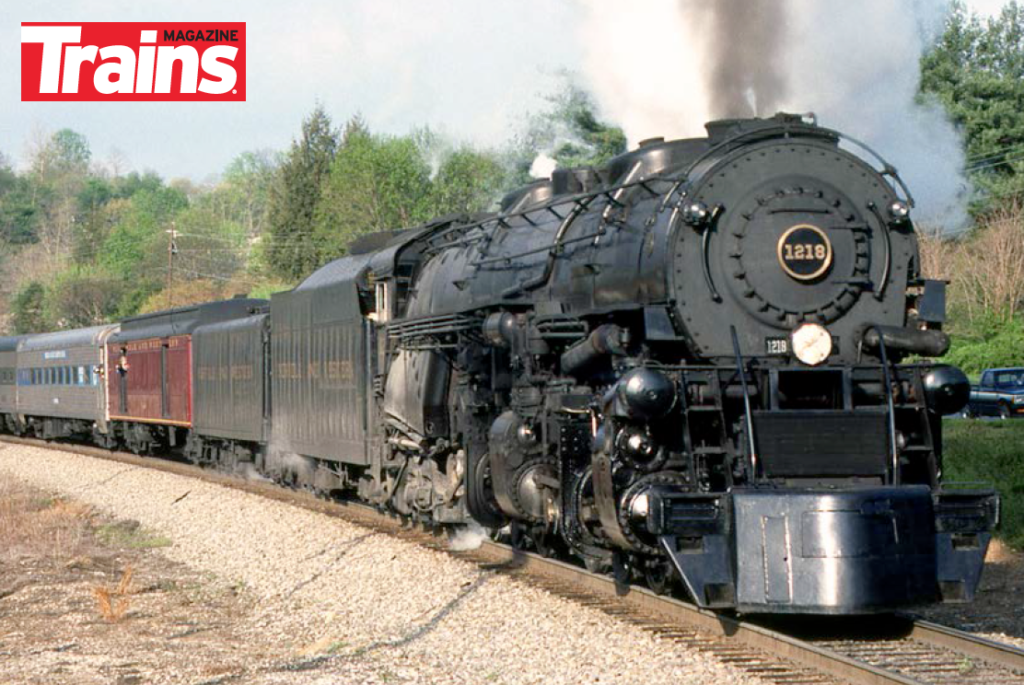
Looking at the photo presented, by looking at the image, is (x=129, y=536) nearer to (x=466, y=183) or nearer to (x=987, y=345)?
(x=987, y=345)

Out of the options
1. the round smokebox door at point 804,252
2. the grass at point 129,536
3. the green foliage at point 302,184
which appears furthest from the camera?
the green foliage at point 302,184

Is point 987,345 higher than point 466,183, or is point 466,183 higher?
point 466,183

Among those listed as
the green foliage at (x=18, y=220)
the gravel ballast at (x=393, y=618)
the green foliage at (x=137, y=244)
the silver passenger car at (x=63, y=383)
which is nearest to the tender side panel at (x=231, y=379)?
the gravel ballast at (x=393, y=618)

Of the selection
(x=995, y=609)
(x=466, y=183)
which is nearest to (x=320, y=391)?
(x=995, y=609)

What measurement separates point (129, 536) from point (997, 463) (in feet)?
37.5

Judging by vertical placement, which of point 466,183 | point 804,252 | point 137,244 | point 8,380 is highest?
point 137,244

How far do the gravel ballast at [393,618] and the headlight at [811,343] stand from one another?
2.13m

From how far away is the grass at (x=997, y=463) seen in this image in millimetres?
13406

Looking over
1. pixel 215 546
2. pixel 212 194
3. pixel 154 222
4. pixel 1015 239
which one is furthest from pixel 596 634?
pixel 212 194

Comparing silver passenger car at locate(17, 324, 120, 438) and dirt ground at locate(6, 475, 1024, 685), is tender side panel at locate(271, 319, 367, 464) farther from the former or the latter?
silver passenger car at locate(17, 324, 120, 438)

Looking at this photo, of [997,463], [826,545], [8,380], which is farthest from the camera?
[8,380]

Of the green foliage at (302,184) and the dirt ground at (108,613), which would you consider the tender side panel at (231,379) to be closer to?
the dirt ground at (108,613)

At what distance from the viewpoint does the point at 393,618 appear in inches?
393

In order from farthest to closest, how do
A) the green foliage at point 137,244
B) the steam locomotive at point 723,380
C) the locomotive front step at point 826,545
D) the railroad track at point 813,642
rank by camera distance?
1. the green foliage at point 137,244
2. the steam locomotive at point 723,380
3. the locomotive front step at point 826,545
4. the railroad track at point 813,642
